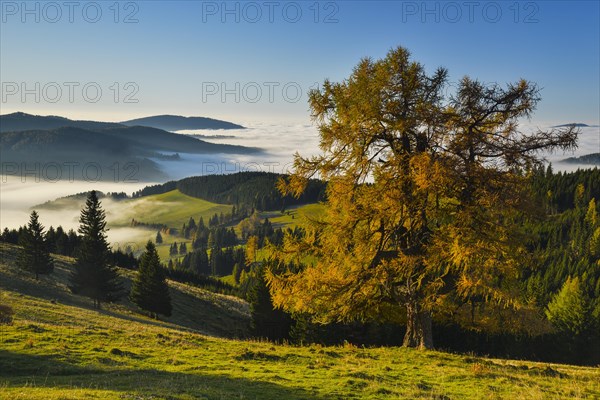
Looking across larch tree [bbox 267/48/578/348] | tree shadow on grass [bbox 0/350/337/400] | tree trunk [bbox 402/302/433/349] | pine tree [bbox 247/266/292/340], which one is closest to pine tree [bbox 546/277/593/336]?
pine tree [bbox 247/266/292/340]

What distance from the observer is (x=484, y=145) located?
1934 cm

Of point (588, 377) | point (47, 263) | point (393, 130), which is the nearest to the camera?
point (588, 377)

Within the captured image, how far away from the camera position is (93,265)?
212ft

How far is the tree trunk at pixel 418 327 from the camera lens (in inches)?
835

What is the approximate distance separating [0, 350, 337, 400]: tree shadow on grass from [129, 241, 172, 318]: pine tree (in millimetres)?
48635

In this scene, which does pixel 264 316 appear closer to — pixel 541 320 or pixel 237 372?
pixel 541 320

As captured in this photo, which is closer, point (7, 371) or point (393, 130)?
point (7, 371)

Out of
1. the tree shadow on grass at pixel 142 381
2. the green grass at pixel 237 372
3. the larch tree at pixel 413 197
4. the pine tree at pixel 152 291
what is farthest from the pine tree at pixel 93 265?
the larch tree at pixel 413 197

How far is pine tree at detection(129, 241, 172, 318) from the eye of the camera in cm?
6531

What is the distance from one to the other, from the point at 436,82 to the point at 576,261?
190m

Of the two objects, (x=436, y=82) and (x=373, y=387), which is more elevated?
(x=436, y=82)

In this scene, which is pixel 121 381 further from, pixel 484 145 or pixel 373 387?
pixel 484 145

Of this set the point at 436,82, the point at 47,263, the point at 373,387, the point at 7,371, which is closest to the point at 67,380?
the point at 7,371

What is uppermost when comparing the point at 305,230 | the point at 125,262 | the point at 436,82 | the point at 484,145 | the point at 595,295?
the point at 436,82
